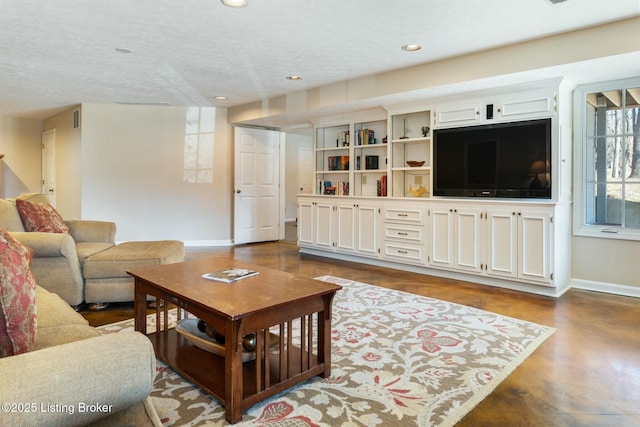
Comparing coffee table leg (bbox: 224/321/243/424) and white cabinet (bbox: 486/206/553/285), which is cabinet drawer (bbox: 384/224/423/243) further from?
coffee table leg (bbox: 224/321/243/424)

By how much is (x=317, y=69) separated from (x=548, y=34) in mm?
2163

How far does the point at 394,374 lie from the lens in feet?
6.95

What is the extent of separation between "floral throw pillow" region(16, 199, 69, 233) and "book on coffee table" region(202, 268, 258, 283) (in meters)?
1.76

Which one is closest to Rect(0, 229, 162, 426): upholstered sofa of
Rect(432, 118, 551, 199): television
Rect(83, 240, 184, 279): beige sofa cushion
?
Rect(83, 240, 184, 279): beige sofa cushion

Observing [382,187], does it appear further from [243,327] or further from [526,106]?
[243,327]

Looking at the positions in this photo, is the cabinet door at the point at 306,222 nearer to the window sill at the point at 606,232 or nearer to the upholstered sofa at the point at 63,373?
the window sill at the point at 606,232

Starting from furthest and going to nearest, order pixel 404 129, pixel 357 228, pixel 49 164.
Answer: pixel 49 164, pixel 357 228, pixel 404 129

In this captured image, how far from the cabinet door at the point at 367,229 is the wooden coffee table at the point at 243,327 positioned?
2823 millimetres

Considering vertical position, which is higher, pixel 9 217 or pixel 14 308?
pixel 9 217

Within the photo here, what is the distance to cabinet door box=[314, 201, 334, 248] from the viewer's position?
220 inches

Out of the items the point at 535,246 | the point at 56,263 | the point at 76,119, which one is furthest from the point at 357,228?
the point at 76,119

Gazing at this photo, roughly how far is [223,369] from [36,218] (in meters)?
2.24

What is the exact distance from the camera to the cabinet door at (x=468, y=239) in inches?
162

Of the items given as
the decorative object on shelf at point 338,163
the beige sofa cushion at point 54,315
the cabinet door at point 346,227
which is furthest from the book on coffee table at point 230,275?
the decorative object on shelf at point 338,163
